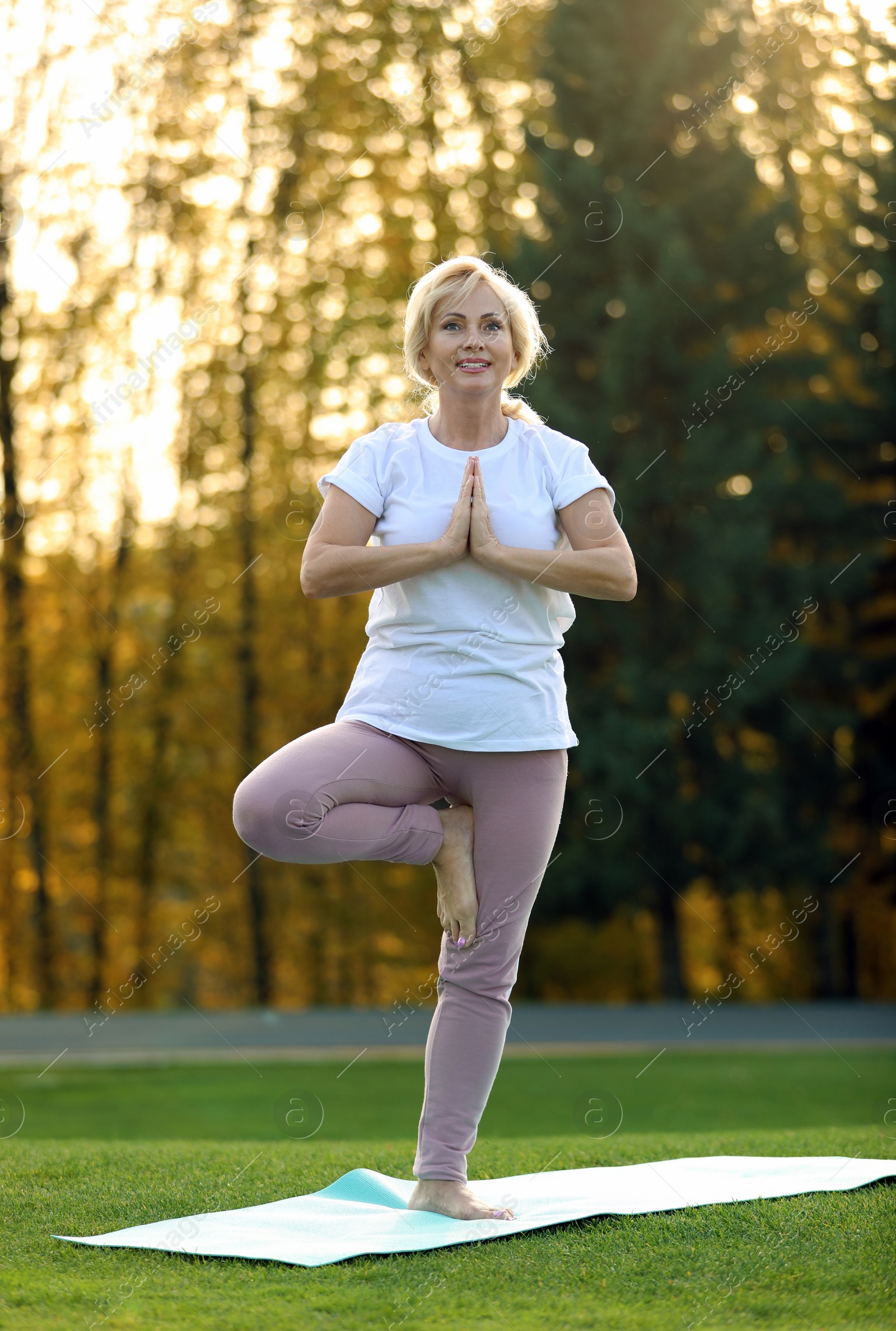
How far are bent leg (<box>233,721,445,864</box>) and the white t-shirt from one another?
0.07 m

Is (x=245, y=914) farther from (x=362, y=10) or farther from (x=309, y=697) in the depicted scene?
(x=362, y=10)

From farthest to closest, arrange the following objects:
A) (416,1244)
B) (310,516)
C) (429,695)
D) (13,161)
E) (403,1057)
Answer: (310,516)
(13,161)
(403,1057)
(429,695)
(416,1244)

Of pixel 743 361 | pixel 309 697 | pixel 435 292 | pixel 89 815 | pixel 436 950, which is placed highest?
pixel 743 361

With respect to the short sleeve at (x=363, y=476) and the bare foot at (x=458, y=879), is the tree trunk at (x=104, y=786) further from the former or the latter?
the bare foot at (x=458, y=879)

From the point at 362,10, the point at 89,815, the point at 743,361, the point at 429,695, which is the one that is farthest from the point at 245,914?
the point at 429,695

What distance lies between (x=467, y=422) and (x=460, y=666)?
Result: 54cm

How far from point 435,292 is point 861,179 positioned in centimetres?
965

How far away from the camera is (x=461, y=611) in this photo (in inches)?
113

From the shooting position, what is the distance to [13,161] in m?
11.4

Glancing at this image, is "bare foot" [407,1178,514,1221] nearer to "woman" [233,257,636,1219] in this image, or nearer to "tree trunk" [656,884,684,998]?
"woman" [233,257,636,1219]
